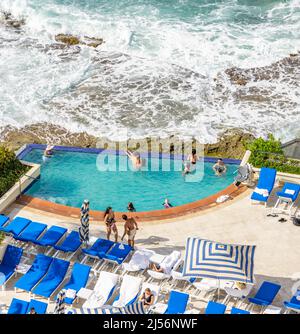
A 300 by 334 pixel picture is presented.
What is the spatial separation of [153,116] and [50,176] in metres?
7.22

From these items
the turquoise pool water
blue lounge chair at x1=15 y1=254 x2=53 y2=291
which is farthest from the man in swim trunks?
the turquoise pool water

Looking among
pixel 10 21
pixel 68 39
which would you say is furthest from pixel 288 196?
pixel 10 21

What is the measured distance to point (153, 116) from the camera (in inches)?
1155

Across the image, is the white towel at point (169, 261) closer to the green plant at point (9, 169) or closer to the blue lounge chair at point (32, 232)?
the blue lounge chair at point (32, 232)

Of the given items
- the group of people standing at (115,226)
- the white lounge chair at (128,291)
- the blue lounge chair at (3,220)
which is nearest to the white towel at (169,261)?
the white lounge chair at (128,291)

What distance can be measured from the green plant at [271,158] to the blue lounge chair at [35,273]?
812cm

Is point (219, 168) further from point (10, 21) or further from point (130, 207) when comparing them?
point (10, 21)

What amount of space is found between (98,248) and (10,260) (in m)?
2.38

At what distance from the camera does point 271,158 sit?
22.6 m

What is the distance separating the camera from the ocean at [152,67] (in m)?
29.1
